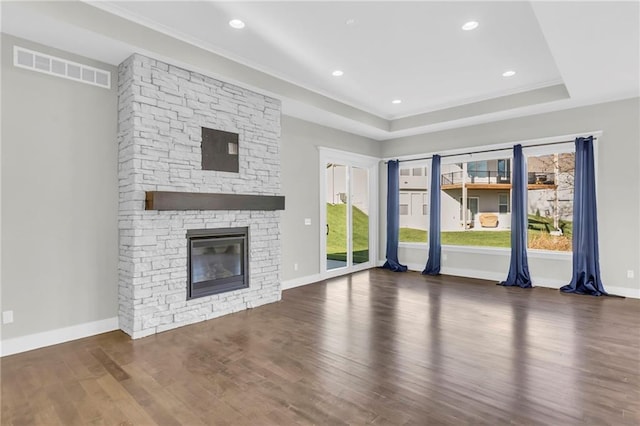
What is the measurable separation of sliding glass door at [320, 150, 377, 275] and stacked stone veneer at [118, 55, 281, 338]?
2309 mm

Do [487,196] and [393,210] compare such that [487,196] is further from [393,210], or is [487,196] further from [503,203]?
[393,210]

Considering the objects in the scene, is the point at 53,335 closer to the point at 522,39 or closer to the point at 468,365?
the point at 468,365

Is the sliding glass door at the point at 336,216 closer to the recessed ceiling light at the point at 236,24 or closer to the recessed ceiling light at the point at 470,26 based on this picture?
the recessed ceiling light at the point at 236,24

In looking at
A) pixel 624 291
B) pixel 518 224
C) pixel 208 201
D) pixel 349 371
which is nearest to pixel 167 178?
pixel 208 201

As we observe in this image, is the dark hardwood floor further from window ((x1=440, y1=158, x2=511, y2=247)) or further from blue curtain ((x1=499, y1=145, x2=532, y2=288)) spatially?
window ((x1=440, y1=158, x2=511, y2=247))

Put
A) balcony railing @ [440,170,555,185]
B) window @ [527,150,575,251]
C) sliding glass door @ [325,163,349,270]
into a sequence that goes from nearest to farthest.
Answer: window @ [527,150,575,251] < balcony railing @ [440,170,555,185] < sliding glass door @ [325,163,349,270]

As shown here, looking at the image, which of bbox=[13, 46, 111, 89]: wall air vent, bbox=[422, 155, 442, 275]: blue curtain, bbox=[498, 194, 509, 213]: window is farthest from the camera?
bbox=[422, 155, 442, 275]: blue curtain

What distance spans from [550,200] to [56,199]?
7.43m

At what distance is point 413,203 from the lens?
314 inches

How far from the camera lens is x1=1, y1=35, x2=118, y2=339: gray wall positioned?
330 cm

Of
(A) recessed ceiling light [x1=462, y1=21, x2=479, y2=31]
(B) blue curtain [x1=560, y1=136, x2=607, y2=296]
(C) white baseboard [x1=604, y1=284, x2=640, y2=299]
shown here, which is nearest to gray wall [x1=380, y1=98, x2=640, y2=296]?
(C) white baseboard [x1=604, y1=284, x2=640, y2=299]

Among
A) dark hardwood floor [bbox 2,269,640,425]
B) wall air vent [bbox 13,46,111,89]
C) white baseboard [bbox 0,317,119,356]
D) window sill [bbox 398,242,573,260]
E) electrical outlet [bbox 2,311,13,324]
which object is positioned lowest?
dark hardwood floor [bbox 2,269,640,425]

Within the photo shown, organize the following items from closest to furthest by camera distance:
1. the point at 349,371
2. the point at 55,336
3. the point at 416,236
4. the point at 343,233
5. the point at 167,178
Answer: the point at 349,371 → the point at 55,336 → the point at 167,178 → the point at 343,233 → the point at 416,236

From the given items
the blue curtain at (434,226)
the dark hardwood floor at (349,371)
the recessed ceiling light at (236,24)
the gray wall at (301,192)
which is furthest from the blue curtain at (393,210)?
the recessed ceiling light at (236,24)
